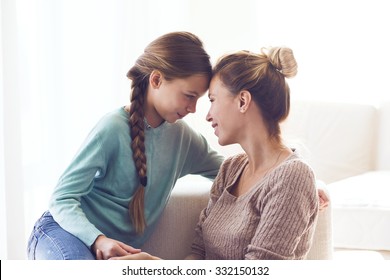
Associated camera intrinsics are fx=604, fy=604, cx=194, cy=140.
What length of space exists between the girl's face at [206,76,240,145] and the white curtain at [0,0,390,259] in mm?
636

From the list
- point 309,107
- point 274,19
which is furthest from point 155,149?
point 274,19

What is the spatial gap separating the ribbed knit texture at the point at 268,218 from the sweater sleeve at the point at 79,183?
10.6 inches

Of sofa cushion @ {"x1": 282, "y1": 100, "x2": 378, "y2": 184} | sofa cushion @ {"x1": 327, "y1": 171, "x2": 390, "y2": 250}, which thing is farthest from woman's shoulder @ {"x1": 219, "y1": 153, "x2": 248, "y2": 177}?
sofa cushion @ {"x1": 282, "y1": 100, "x2": 378, "y2": 184}

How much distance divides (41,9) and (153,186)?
75 centimetres

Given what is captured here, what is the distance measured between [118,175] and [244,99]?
0.35m

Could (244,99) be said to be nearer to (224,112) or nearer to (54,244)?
(224,112)

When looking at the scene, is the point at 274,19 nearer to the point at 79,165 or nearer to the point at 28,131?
the point at 28,131

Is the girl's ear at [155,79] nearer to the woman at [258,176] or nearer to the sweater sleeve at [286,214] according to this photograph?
the woman at [258,176]

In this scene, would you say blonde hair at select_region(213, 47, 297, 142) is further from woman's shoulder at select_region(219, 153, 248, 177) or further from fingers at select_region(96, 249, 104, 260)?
fingers at select_region(96, 249, 104, 260)

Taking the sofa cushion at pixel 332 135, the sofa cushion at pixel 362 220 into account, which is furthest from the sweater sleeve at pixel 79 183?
the sofa cushion at pixel 332 135

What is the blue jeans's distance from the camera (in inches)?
49.5

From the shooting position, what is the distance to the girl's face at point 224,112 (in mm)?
1264

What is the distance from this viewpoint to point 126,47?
239 centimetres

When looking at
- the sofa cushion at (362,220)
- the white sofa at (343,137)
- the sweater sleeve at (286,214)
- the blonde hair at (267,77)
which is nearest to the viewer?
the sweater sleeve at (286,214)
